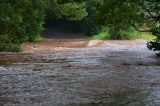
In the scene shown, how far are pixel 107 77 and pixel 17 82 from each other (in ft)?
10.5

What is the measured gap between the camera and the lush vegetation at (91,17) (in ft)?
75.8

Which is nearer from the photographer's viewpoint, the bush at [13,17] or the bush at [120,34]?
the bush at [13,17]

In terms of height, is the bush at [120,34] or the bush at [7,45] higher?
the bush at [7,45]

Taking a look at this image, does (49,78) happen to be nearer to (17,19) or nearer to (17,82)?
(17,82)

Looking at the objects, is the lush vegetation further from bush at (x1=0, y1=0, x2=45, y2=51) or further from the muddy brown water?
the muddy brown water

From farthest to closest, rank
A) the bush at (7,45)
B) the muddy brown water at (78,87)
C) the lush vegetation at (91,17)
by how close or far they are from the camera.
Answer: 1. the bush at (7,45)
2. the lush vegetation at (91,17)
3. the muddy brown water at (78,87)

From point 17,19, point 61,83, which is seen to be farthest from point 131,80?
point 17,19

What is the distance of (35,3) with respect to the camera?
32.0 m

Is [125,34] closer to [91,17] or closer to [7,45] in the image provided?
[91,17]

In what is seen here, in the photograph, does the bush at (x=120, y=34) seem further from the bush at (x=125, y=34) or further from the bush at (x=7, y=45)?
the bush at (x=7, y=45)

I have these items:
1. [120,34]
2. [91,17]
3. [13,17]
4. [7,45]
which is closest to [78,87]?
[7,45]

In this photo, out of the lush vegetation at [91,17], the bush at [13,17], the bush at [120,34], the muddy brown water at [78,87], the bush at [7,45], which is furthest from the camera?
the bush at [120,34]

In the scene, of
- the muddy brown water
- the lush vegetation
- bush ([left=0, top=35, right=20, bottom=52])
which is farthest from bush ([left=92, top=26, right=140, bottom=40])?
the muddy brown water

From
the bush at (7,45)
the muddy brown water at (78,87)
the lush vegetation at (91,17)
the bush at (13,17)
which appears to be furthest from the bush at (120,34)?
the muddy brown water at (78,87)
